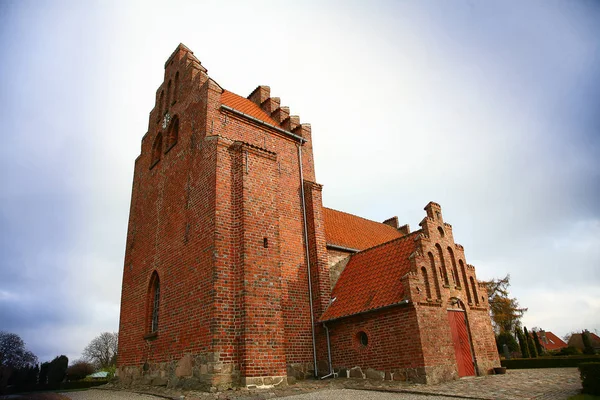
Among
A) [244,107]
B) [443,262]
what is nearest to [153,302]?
[244,107]

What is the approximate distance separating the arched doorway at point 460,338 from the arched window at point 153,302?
1041cm

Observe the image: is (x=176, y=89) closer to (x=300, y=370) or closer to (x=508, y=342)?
(x=300, y=370)

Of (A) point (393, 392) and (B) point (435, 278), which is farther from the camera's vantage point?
(B) point (435, 278)

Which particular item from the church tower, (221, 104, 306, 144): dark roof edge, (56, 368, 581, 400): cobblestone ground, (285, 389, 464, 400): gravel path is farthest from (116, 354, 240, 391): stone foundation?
(221, 104, 306, 144): dark roof edge

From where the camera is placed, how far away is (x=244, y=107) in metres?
16.0

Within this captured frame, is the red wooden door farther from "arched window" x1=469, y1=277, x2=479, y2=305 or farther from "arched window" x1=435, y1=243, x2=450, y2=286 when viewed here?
"arched window" x1=469, y1=277, x2=479, y2=305

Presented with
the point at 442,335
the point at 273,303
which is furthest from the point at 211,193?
the point at 442,335

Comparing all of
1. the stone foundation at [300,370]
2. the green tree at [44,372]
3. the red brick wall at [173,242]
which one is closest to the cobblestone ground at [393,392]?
the stone foundation at [300,370]

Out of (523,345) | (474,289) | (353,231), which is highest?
(353,231)

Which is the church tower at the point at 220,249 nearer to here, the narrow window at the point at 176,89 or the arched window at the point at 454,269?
the narrow window at the point at 176,89

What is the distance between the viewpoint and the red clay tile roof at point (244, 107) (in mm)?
15414

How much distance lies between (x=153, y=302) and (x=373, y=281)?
8.25 metres

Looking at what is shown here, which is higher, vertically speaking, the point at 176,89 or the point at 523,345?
the point at 176,89

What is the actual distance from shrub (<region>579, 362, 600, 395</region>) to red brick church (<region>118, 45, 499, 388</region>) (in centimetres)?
348
